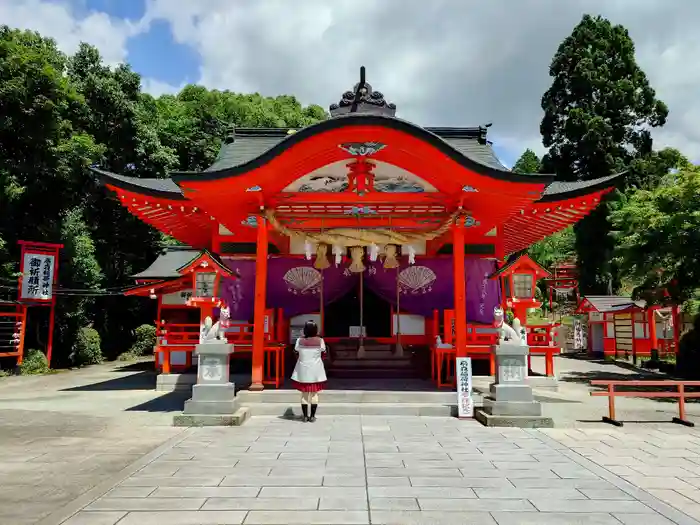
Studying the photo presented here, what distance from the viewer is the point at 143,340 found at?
83.4ft

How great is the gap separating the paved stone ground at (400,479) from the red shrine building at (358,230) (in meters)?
3.07

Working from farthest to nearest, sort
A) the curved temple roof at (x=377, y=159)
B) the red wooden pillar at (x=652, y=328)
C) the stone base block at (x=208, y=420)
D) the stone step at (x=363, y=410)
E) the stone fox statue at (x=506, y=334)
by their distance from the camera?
the red wooden pillar at (x=652, y=328), the curved temple roof at (x=377, y=159), the stone step at (x=363, y=410), the stone fox statue at (x=506, y=334), the stone base block at (x=208, y=420)

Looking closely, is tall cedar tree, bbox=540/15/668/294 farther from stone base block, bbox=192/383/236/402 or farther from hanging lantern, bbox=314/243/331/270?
stone base block, bbox=192/383/236/402

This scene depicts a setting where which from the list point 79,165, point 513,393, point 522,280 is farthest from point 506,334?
point 79,165

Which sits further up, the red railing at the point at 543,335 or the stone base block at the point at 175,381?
the red railing at the point at 543,335

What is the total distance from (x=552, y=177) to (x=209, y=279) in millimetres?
6950

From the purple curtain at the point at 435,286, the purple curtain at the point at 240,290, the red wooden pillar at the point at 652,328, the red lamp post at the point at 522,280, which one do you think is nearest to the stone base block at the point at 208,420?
the purple curtain at the point at 240,290

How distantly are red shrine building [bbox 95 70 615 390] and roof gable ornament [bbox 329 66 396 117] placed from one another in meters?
0.03

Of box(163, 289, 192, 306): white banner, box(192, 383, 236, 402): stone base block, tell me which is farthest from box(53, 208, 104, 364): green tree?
box(192, 383, 236, 402): stone base block

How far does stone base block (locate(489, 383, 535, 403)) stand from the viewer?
834 centimetres

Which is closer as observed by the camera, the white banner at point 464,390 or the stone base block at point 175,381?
the white banner at point 464,390

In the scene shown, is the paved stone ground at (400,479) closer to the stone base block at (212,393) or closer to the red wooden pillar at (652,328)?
the stone base block at (212,393)

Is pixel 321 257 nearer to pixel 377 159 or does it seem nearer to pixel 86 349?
pixel 377 159

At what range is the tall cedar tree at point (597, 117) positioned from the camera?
3005 centimetres
